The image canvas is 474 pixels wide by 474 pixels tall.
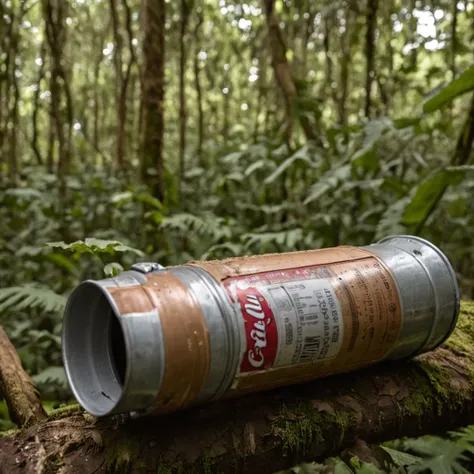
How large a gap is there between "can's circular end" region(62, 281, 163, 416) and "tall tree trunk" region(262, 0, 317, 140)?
129 inches

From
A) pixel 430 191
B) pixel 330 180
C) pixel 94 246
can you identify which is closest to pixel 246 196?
pixel 330 180

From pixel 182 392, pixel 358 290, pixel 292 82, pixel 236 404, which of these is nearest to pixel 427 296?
pixel 358 290

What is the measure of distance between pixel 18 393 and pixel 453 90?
1.95m

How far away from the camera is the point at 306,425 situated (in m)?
1.21

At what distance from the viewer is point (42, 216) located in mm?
4496

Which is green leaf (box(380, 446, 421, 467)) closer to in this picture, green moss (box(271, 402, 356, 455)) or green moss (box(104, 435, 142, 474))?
green moss (box(271, 402, 356, 455))

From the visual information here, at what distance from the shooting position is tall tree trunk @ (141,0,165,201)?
12.0ft

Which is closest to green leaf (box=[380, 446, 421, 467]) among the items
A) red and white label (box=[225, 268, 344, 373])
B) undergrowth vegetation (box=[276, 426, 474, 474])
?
undergrowth vegetation (box=[276, 426, 474, 474])

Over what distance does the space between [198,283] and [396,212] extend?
2.22m

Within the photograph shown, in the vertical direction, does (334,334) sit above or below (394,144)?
below

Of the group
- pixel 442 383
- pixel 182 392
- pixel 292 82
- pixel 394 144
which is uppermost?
pixel 292 82

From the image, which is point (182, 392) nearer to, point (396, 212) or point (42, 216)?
point (396, 212)

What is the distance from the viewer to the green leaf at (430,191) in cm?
227

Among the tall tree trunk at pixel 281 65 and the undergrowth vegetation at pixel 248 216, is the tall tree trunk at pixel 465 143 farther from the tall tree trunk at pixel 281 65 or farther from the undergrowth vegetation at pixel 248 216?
the tall tree trunk at pixel 281 65
